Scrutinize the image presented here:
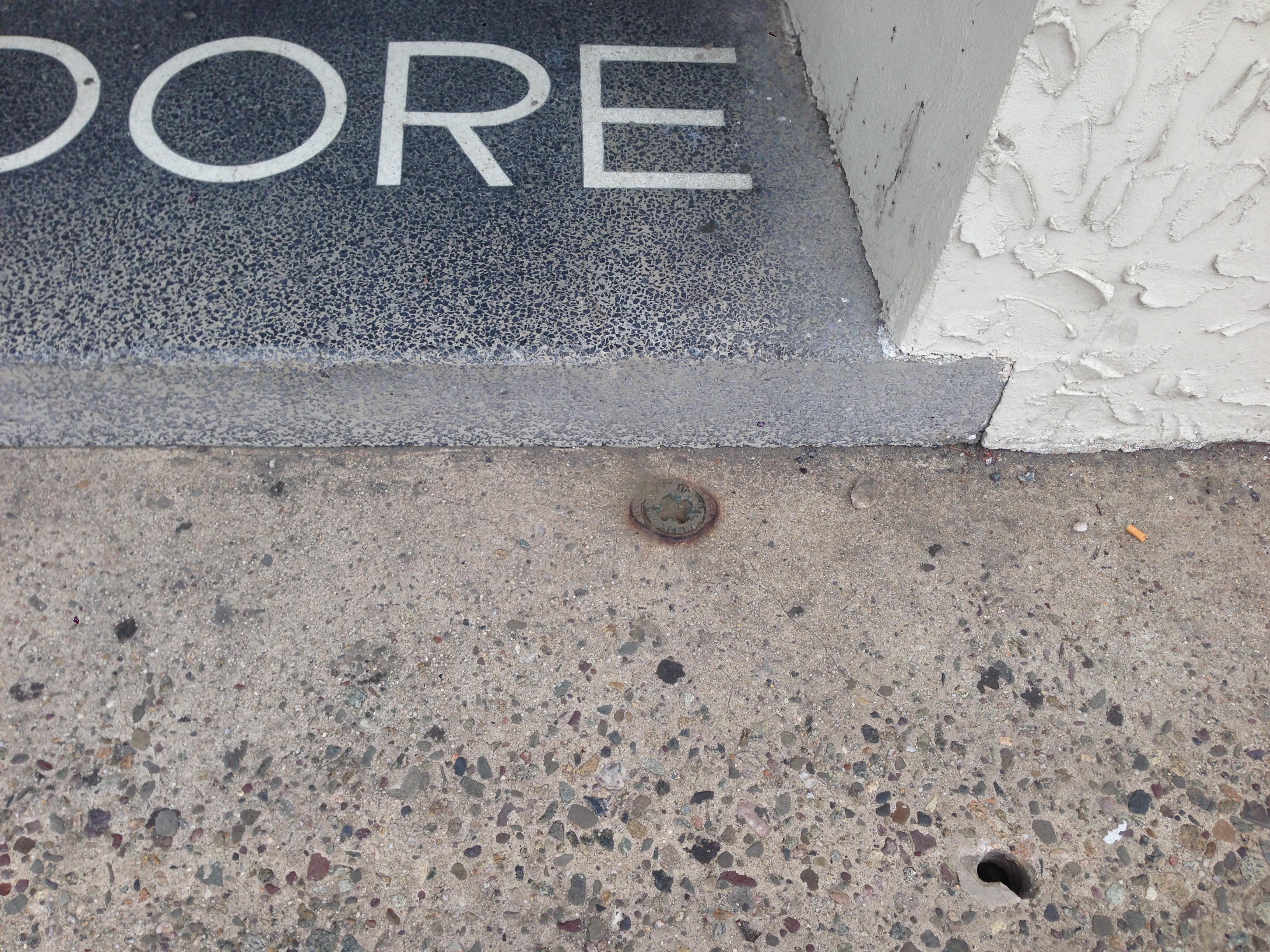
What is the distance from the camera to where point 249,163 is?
2.25 m

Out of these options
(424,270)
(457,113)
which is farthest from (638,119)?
(424,270)

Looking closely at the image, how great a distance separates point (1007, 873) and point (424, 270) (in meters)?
1.71

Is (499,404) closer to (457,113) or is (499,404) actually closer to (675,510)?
(675,510)

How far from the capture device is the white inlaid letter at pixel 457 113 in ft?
7.50

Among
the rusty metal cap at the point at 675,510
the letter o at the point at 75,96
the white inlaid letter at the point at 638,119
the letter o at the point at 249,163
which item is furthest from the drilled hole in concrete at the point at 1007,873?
the letter o at the point at 75,96

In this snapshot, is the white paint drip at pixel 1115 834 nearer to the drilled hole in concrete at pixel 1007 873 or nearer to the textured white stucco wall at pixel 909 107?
the drilled hole in concrete at pixel 1007 873

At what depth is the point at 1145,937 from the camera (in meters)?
1.49

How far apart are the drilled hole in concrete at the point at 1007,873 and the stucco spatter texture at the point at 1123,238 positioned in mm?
960

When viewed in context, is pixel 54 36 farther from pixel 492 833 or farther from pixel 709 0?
pixel 492 833

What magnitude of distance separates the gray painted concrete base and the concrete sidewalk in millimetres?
58

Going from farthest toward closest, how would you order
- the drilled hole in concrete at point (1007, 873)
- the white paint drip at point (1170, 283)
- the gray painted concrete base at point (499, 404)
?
the gray painted concrete base at point (499, 404) → the white paint drip at point (1170, 283) → the drilled hole in concrete at point (1007, 873)

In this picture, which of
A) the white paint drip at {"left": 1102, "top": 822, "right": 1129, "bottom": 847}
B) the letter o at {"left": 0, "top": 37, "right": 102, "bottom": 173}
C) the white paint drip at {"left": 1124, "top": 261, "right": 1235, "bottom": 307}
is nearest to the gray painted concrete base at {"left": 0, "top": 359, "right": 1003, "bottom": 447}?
the white paint drip at {"left": 1124, "top": 261, "right": 1235, "bottom": 307}

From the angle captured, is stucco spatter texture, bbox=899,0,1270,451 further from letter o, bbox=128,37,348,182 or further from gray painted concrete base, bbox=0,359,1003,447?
letter o, bbox=128,37,348,182

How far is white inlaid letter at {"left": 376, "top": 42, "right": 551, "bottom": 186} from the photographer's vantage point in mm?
2287
